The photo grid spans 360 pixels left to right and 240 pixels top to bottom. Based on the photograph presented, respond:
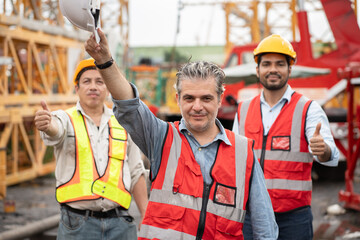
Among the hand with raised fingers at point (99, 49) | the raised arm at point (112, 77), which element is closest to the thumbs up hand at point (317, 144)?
the raised arm at point (112, 77)

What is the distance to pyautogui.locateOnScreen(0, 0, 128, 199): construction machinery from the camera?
9.83m

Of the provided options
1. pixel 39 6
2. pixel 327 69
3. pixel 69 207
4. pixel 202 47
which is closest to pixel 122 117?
pixel 69 207

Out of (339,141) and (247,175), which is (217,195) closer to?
(247,175)

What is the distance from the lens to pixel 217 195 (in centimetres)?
238

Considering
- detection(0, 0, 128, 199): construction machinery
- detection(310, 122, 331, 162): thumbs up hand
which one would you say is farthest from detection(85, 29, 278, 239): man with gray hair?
detection(0, 0, 128, 199): construction machinery

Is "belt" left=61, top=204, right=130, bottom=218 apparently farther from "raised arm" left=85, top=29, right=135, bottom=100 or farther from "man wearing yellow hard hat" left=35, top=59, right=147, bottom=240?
"raised arm" left=85, top=29, right=135, bottom=100

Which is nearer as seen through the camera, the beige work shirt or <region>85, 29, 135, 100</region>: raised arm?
<region>85, 29, 135, 100</region>: raised arm

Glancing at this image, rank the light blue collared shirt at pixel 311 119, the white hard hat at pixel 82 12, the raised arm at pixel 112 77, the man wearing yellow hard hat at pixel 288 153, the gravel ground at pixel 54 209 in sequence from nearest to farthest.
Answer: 1. the white hard hat at pixel 82 12
2. the raised arm at pixel 112 77
3. the light blue collared shirt at pixel 311 119
4. the man wearing yellow hard hat at pixel 288 153
5. the gravel ground at pixel 54 209

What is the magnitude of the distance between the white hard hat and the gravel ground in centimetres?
518

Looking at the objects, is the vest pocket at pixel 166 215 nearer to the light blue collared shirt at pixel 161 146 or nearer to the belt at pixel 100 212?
the light blue collared shirt at pixel 161 146

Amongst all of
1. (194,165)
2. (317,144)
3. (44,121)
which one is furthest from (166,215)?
(44,121)

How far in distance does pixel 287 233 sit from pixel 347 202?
498cm

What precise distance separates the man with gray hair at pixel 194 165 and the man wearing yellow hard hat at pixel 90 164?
43.7 inches

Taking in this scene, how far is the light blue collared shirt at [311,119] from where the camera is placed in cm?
339
